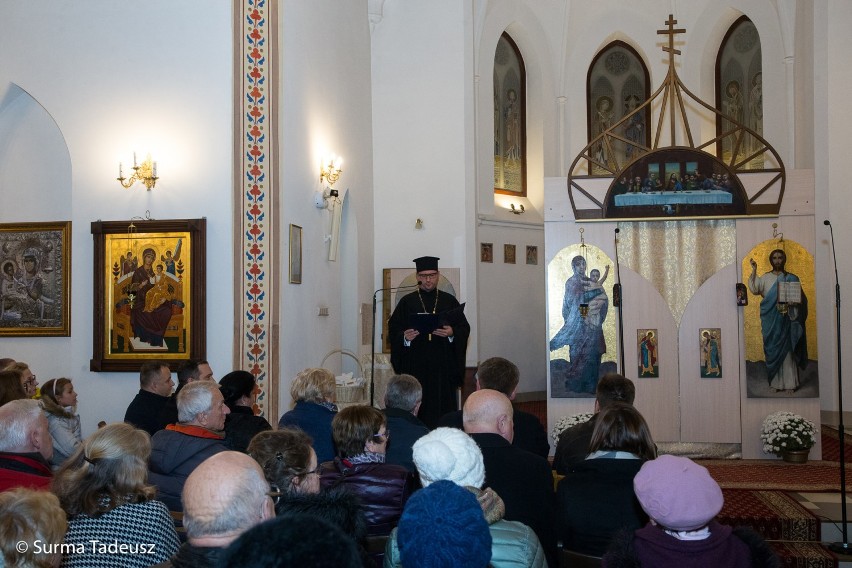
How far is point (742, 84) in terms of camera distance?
15.6 meters

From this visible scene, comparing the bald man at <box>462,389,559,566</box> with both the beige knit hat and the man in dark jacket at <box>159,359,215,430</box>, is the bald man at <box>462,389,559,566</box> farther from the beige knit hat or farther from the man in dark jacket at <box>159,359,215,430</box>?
the man in dark jacket at <box>159,359,215,430</box>

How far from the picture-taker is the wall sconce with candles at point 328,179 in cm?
1022

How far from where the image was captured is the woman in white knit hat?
2.99 metres

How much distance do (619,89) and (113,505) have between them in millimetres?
14691

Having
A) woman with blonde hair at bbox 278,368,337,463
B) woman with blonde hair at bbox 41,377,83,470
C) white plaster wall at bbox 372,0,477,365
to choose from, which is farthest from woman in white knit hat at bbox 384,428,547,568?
white plaster wall at bbox 372,0,477,365

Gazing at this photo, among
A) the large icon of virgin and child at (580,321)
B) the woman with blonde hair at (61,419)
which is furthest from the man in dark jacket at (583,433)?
the large icon of virgin and child at (580,321)

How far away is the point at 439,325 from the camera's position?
28.3 feet

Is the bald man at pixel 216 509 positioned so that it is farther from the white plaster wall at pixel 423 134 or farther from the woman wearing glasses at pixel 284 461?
the white plaster wall at pixel 423 134

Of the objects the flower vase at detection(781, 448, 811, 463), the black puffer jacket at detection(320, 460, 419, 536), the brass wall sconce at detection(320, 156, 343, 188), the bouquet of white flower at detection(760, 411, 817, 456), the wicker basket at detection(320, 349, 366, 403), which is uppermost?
the brass wall sconce at detection(320, 156, 343, 188)

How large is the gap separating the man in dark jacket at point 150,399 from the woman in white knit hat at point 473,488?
3464mm

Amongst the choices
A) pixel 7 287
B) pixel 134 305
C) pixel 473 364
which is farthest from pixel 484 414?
pixel 473 364

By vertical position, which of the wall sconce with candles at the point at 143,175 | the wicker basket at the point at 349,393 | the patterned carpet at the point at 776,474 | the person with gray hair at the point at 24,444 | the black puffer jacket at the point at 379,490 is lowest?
the patterned carpet at the point at 776,474

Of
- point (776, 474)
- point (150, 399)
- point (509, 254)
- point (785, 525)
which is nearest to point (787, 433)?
point (776, 474)

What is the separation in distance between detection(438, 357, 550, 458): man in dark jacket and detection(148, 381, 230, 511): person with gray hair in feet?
4.43
